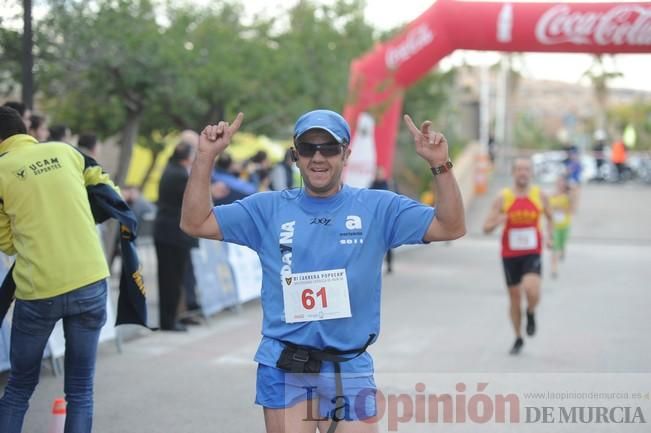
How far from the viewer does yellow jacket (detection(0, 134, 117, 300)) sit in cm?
494

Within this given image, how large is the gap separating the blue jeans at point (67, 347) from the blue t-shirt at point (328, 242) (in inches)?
52.3

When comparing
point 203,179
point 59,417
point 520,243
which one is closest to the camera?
point 203,179

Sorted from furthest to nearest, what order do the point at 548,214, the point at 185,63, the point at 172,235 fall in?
the point at 185,63 < the point at 172,235 < the point at 548,214

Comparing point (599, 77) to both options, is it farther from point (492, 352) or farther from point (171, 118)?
point (171, 118)

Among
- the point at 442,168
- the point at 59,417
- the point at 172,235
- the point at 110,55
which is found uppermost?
the point at 110,55

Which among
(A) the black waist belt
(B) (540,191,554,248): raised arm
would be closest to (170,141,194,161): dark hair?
(B) (540,191,554,248): raised arm

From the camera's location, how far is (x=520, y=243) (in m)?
9.41

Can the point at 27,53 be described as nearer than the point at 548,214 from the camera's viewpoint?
Yes

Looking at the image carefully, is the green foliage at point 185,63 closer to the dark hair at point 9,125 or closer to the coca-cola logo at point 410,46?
the coca-cola logo at point 410,46

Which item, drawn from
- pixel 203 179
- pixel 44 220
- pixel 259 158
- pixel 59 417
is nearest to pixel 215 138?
pixel 203 179

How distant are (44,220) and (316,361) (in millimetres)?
1835

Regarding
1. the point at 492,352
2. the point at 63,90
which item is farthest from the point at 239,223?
the point at 63,90

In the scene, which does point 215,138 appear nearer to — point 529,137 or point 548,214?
point 548,214

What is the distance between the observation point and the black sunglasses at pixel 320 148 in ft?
13.1
